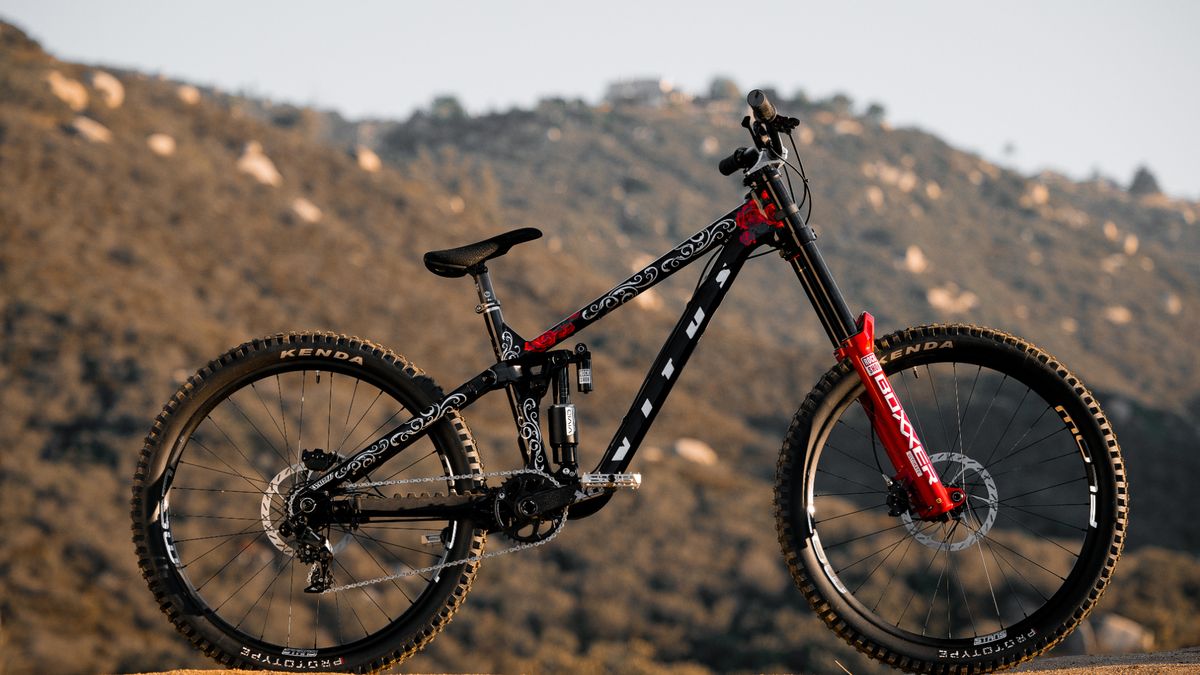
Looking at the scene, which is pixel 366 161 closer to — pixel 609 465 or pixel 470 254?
pixel 470 254

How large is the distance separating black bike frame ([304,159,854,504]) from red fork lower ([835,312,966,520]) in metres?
0.09

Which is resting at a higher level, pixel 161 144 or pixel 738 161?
pixel 161 144

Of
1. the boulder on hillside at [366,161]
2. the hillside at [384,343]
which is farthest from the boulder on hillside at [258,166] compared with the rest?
the boulder on hillside at [366,161]

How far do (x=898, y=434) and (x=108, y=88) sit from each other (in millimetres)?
57751

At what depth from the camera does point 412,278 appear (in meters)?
52.1

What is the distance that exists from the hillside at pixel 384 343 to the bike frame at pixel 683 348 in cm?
1313

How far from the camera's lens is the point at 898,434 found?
459cm

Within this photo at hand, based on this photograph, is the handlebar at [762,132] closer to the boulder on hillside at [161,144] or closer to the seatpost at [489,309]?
the seatpost at [489,309]

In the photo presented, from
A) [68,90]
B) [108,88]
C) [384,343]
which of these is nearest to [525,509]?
[384,343]

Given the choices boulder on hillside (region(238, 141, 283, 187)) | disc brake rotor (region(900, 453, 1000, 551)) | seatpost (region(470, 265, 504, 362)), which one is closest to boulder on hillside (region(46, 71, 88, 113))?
boulder on hillside (region(238, 141, 283, 187))

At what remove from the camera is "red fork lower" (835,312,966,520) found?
14.9 feet

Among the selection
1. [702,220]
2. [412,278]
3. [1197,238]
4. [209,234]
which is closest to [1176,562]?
[412,278]

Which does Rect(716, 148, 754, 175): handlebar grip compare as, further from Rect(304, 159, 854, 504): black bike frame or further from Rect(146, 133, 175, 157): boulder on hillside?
Rect(146, 133, 175, 157): boulder on hillside

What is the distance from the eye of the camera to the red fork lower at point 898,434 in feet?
14.9
